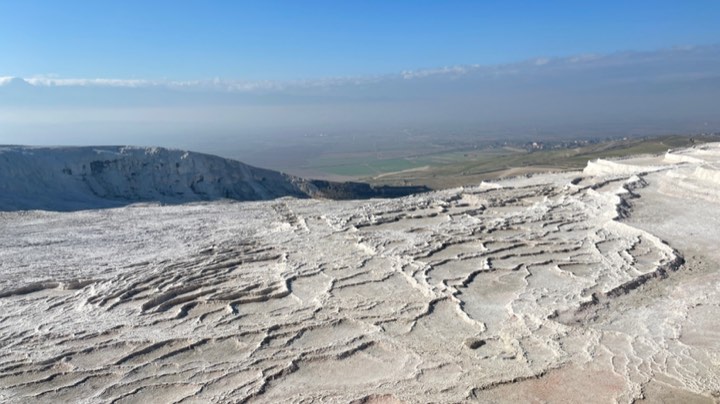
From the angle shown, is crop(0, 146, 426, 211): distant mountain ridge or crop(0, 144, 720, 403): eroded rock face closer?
crop(0, 144, 720, 403): eroded rock face

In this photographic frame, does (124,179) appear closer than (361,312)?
No

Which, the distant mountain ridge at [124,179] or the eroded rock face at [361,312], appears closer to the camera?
the eroded rock face at [361,312]

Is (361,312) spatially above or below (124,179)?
below

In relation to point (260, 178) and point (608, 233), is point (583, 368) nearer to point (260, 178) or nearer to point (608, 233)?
point (608, 233)
